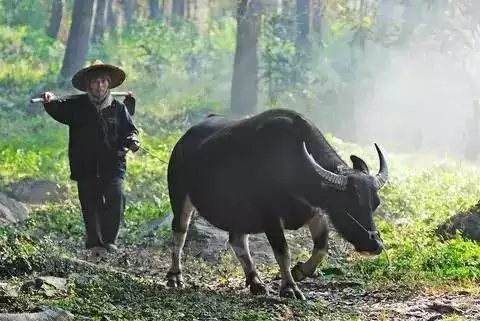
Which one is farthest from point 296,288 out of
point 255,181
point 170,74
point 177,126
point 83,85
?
point 170,74

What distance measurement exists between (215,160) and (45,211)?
6304 mm

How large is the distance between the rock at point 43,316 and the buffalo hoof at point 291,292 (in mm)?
2493

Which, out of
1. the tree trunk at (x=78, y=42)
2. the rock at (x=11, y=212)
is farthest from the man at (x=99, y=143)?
the tree trunk at (x=78, y=42)

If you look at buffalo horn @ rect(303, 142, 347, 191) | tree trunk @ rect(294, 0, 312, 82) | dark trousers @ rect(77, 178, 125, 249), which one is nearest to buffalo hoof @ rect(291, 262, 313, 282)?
buffalo horn @ rect(303, 142, 347, 191)

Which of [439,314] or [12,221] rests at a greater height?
[439,314]

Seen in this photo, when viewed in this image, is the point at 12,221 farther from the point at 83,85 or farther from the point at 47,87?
the point at 47,87

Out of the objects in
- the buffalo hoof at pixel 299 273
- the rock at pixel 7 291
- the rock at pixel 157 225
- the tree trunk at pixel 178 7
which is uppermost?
the rock at pixel 7 291

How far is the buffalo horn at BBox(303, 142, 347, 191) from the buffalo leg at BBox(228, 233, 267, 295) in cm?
123

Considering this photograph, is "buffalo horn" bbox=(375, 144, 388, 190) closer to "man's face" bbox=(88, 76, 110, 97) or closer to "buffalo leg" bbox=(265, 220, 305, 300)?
"buffalo leg" bbox=(265, 220, 305, 300)

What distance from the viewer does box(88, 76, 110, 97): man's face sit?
478 inches

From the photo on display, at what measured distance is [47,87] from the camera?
29.3 meters

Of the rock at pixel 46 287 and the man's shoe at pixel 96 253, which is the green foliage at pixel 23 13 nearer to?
the man's shoe at pixel 96 253

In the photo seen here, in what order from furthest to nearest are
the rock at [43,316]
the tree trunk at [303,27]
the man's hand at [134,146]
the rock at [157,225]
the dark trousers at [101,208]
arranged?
the tree trunk at [303,27] < the rock at [157,225] < the dark trousers at [101,208] < the man's hand at [134,146] < the rock at [43,316]

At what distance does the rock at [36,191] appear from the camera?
1788cm
